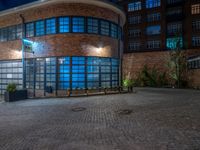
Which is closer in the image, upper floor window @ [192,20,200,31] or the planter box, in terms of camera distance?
the planter box

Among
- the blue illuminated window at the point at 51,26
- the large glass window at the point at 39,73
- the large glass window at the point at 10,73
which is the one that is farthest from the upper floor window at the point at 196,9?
the large glass window at the point at 10,73

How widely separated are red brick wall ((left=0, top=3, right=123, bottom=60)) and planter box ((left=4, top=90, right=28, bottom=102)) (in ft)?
13.7

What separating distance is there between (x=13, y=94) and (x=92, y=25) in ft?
33.2

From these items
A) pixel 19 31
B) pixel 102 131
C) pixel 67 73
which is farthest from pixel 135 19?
pixel 102 131

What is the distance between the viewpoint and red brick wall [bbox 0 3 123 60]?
15477 mm

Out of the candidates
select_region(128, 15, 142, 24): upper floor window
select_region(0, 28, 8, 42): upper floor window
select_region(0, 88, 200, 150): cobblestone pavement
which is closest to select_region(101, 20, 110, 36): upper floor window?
select_region(0, 88, 200, 150): cobblestone pavement

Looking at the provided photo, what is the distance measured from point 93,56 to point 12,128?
10861 millimetres

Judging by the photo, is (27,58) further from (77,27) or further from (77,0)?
(77,0)

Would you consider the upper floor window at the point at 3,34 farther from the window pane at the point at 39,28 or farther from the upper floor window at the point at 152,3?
the upper floor window at the point at 152,3

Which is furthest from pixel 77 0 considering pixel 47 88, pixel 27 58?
pixel 47 88

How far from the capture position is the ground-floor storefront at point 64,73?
50.8 ft

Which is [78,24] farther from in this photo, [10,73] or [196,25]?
[196,25]

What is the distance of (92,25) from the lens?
16281mm

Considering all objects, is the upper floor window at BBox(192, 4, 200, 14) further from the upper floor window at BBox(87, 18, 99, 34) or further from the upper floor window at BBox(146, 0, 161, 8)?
the upper floor window at BBox(87, 18, 99, 34)
